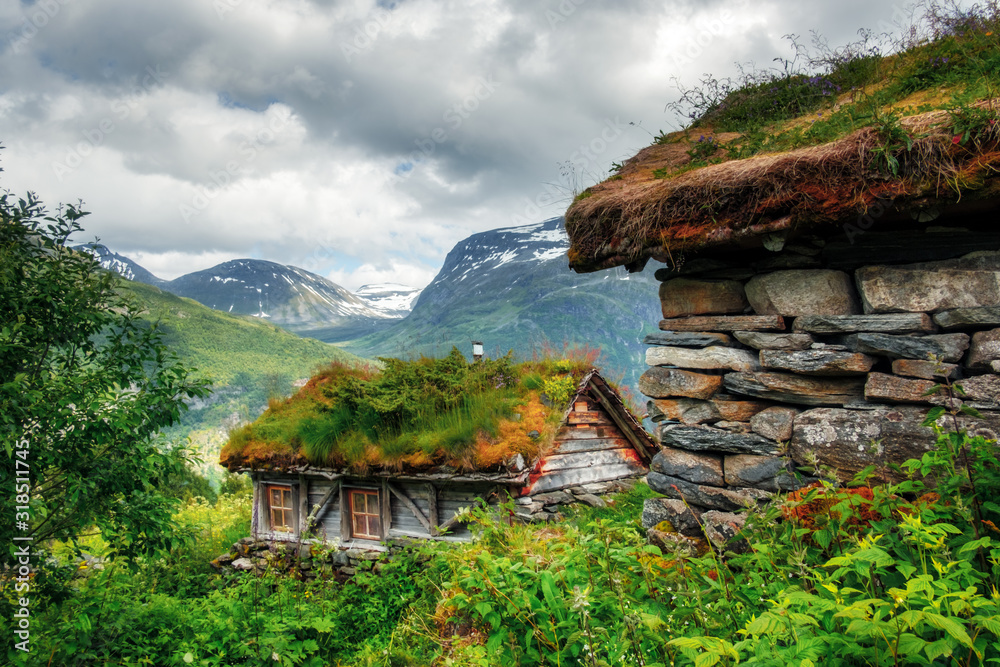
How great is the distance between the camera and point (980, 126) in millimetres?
2670

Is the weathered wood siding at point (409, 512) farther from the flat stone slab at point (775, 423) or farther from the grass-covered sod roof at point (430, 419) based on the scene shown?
the flat stone slab at point (775, 423)

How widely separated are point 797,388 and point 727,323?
62cm

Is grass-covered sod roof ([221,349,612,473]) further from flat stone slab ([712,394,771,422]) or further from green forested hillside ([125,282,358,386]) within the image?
green forested hillside ([125,282,358,386])

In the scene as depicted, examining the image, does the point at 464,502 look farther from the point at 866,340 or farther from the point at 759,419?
the point at 866,340

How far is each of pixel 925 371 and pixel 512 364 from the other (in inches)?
358

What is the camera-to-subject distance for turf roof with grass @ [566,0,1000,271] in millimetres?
2754

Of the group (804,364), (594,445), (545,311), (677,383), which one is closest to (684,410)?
(677,383)

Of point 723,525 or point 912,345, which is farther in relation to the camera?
point 723,525

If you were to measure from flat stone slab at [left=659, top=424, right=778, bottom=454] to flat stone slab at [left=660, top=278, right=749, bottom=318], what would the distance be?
0.87m

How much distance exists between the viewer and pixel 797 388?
331cm

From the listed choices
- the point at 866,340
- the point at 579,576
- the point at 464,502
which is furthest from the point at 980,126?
the point at 464,502

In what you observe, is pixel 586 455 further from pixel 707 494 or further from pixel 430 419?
pixel 707 494

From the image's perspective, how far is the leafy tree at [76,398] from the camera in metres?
4.38

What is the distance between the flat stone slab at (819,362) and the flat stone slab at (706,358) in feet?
0.47
